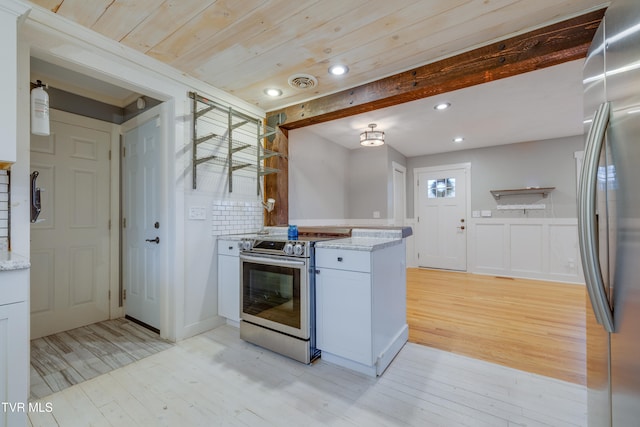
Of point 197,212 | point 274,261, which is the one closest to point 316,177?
point 197,212

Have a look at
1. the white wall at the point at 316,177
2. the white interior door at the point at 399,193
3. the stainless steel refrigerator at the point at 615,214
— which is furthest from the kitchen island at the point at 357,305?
the white interior door at the point at 399,193

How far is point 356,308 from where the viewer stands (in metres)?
→ 1.84

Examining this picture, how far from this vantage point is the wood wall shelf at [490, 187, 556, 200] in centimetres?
459

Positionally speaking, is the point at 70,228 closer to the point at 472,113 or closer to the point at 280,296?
the point at 280,296

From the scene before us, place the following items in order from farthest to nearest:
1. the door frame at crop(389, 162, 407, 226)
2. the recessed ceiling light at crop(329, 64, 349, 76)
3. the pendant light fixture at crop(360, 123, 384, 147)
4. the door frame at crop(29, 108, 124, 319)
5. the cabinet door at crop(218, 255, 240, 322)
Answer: the door frame at crop(389, 162, 407, 226) < the pendant light fixture at crop(360, 123, 384, 147) < the door frame at crop(29, 108, 124, 319) < the cabinet door at crop(218, 255, 240, 322) < the recessed ceiling light at crop(329, 64, 349, 76)

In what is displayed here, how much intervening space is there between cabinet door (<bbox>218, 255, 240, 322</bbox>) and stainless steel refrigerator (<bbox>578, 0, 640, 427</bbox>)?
232 cm

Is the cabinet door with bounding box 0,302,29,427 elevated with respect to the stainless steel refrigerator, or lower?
lower

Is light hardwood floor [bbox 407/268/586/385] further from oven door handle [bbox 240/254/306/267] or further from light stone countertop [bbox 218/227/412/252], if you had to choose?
oven door handle [bbox 240/254/306/267]

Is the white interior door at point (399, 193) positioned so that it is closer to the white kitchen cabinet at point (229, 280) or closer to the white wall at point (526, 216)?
the white wall at point (526, 216)

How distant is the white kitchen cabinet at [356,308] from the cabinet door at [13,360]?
1.50 metres

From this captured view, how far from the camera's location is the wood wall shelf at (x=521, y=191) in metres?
4.59

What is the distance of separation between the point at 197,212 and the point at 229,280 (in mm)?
692

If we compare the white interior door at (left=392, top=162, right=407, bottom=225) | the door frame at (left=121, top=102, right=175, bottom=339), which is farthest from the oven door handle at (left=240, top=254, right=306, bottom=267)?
the white interior door at (left=392, top=162, right=407, bottom=225)

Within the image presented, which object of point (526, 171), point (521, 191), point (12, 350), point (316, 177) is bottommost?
point (12, 350)
